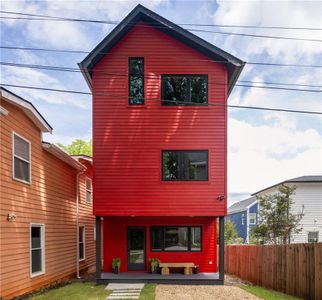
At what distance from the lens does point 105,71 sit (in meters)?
12.6

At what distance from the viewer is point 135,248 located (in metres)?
13.8

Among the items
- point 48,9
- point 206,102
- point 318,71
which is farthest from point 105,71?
point 318,71

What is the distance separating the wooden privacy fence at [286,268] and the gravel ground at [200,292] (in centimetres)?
140

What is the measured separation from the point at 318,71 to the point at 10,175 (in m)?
11.8

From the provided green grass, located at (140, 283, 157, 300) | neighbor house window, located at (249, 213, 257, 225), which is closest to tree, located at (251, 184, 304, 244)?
green grass, located at (140, 283, 157, 300)

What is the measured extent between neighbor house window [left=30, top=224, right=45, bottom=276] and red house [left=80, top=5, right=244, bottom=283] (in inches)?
70.8

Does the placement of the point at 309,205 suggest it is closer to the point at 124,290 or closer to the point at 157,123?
the point at 157,123

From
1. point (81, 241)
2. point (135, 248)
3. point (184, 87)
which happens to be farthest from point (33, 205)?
point (184, 87)

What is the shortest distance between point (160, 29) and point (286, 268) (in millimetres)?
9198

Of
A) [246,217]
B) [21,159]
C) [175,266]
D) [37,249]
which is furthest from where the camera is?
[246,217]

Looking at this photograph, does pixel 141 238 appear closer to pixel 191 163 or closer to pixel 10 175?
pixel 191 163

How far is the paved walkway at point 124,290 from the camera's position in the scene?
966 centimetres

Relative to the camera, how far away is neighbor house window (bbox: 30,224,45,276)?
10.6 meters

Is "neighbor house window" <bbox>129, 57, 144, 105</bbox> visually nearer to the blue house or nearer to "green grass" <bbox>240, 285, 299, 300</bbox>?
"green grass" <bbox>240, 285, 299, 300</bbox>
